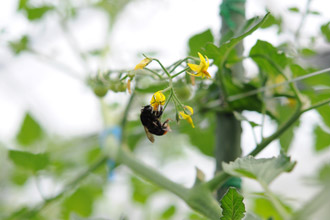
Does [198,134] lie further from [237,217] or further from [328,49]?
[328,49]

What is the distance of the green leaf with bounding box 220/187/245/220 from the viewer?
0.30 meters

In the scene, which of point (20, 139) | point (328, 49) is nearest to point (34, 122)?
point (20, 139)

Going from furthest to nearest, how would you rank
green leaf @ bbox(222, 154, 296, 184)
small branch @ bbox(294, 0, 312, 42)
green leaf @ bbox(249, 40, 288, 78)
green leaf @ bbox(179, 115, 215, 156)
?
green leaf @ bbox(179, 115, 215, 156) < small branch @ bbox(294, 0, 312, 42) < green leaf @ bbox(249, 40, 288, 78) < green leaf @ bbox(222, 154, 296, 184)

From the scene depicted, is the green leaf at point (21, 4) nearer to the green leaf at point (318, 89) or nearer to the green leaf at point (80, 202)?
the green leaf at point (80, 202)

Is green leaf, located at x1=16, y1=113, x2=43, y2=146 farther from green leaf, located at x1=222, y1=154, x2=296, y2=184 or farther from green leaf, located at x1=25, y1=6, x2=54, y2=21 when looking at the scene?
green leaf, located at x1=222, y1=154, x2=296, y2=184

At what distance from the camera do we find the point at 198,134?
65 cm

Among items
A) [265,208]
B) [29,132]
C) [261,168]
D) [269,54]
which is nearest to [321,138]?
[265,208]

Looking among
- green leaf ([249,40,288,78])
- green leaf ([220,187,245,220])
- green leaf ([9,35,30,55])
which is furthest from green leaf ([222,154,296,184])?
green leaf ([9,35,30,55])

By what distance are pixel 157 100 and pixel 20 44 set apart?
0.54 metres

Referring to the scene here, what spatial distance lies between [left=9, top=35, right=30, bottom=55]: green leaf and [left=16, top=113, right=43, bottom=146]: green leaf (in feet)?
0.45

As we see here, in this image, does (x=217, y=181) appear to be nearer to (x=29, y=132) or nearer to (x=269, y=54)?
(x=269, y=54)

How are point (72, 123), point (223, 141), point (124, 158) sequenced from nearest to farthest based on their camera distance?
point (223, 141) < point (124, 158) < point (72, 123)

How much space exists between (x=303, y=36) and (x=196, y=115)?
0.21 m

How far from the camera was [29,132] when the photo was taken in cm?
79
